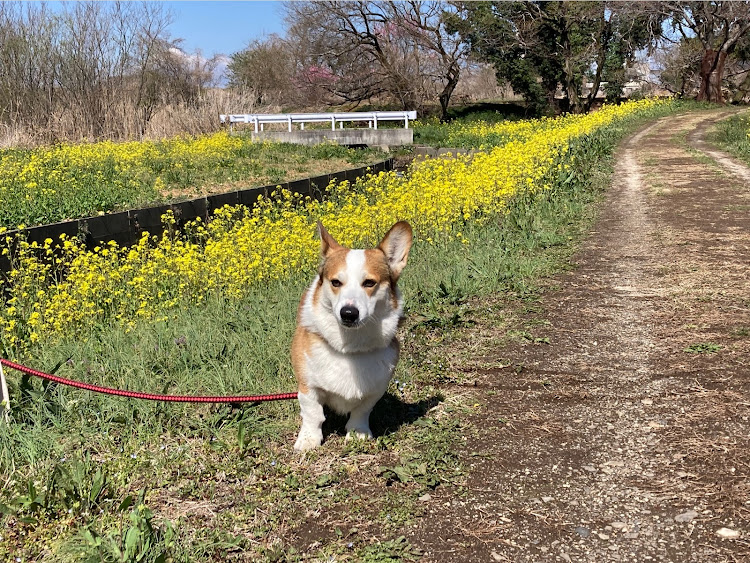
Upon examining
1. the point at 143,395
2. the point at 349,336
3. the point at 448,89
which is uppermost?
the point at 448,89

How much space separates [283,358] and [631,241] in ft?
16.2

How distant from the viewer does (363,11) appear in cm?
2820

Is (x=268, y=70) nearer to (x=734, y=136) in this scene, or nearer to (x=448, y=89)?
(x=448, y=89)

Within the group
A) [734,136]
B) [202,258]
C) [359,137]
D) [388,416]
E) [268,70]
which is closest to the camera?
[388,416]

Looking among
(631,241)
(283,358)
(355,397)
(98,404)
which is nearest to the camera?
(355,397)

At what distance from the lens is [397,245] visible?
119 inches

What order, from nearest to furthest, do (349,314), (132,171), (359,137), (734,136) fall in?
(349,314) < (132,171) < (734,136) < (359,137)

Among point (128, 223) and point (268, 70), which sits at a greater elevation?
point (268, 70)

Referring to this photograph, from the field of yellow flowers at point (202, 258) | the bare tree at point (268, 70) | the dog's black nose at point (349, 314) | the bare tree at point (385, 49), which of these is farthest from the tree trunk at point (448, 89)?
the dog's black nose at point (349, 314)

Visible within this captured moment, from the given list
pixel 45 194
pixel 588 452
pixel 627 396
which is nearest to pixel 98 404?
pixel 588 452

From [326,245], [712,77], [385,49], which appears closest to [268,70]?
[385,49]

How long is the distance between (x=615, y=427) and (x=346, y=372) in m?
1.39

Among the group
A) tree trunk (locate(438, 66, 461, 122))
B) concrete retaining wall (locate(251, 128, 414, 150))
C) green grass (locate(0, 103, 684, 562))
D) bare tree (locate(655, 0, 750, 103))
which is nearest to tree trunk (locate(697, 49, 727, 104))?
bare tree (locate(655, 0, 750, 103))

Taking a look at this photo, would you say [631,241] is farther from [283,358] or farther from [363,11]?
[363,11]
